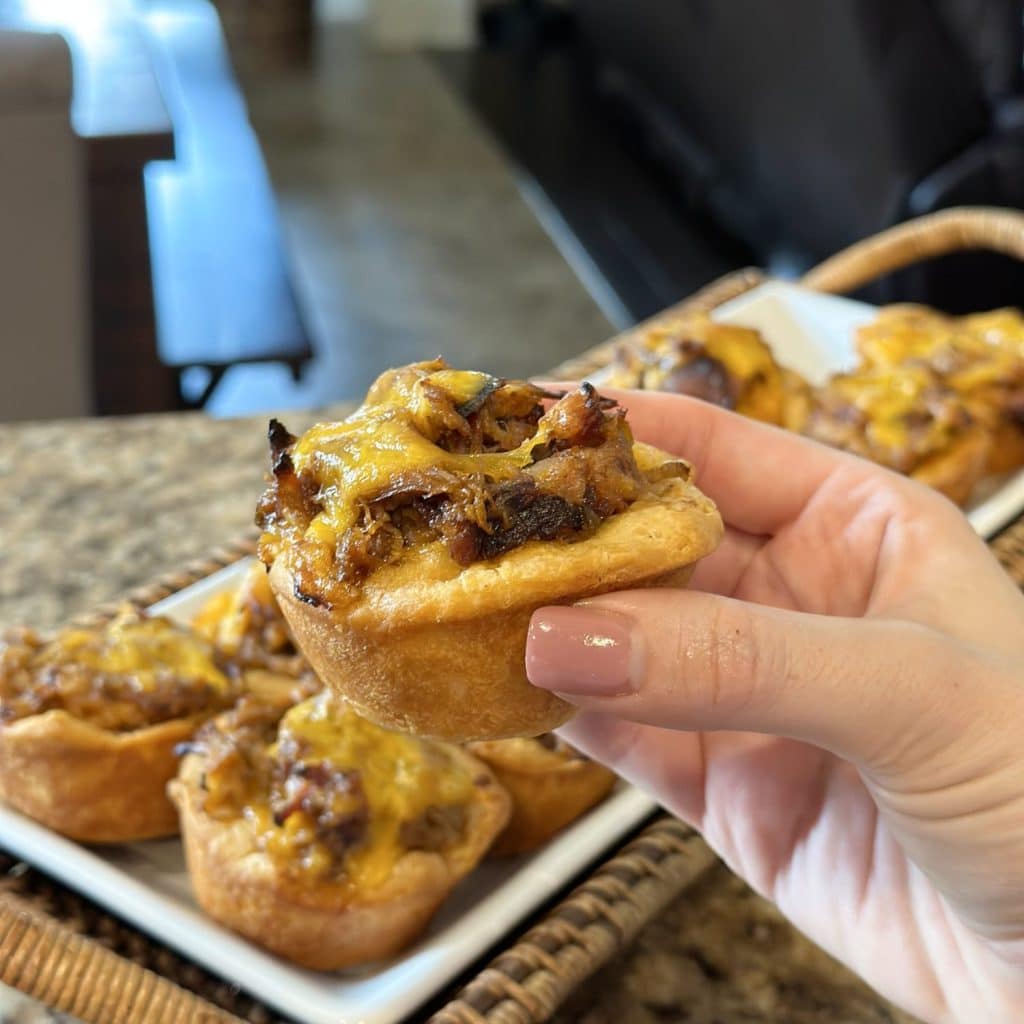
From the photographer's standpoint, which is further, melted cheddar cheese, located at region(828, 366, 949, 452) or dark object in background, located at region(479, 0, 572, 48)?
dark object in background, located at region(479, 0, 572, 48)

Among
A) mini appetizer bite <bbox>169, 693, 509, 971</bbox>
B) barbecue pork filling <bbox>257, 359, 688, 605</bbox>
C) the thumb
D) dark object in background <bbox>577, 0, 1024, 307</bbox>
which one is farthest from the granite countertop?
dark object in background <bbox>577, 0, 1024, 307</bbox>

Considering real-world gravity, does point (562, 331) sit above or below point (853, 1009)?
below

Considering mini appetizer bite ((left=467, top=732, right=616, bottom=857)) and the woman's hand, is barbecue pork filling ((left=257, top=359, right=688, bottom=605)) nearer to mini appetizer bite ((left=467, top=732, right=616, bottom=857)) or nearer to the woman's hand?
the woman's hand

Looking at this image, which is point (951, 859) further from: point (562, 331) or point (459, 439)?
point (562, 331)

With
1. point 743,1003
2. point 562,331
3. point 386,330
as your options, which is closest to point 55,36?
point 386,330

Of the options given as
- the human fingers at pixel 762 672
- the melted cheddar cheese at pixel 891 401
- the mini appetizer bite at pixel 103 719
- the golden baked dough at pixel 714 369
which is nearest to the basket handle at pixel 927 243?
the melted cheddar cheese at pixel 891 401

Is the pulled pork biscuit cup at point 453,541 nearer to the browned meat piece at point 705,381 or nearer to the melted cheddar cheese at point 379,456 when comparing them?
the melted cheddar cheese at point 379,456

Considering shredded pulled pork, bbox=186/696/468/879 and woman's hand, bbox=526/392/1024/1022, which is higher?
woman's hand, bbox=526/392/1024/1022
